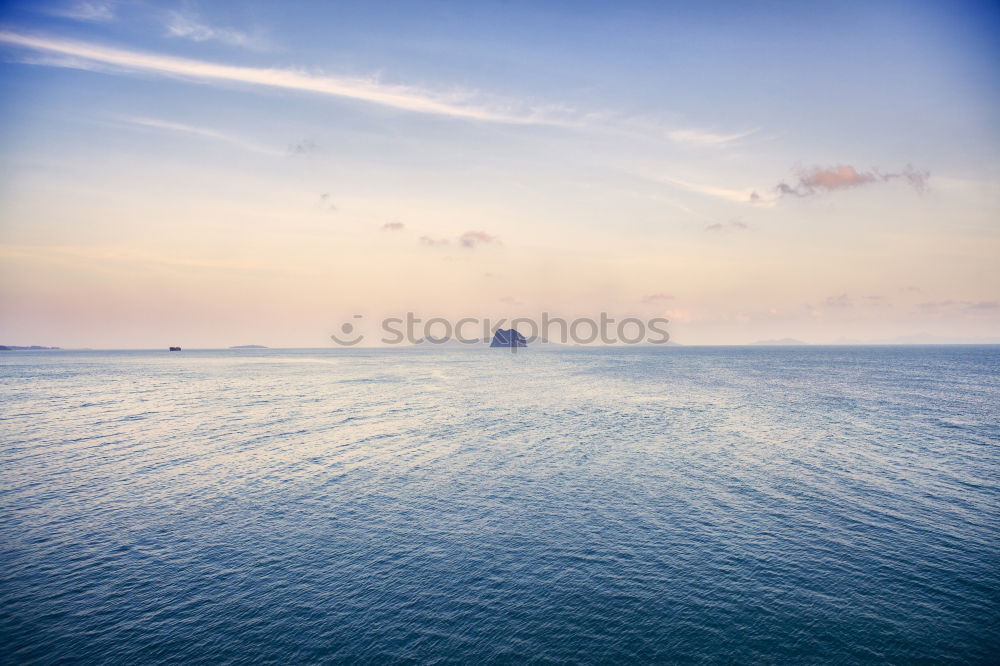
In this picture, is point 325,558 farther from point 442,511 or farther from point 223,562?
point 442,511

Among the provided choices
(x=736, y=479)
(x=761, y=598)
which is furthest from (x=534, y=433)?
(x=761, y=598)

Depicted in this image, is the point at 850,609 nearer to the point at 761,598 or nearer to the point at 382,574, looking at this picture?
the point at 761,598

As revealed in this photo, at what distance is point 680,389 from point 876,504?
9537cm

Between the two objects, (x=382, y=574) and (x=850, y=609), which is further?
(x=382, y=574)

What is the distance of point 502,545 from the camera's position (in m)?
34.0

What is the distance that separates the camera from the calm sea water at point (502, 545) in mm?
23656

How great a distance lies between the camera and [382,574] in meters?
30.0

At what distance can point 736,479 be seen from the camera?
158 feet

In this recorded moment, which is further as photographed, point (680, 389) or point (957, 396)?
point (680, 389)

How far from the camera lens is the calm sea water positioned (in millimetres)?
23656

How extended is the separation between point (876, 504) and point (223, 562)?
174ft

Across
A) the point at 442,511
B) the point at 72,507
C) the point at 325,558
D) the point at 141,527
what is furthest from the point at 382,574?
the point at 72,507

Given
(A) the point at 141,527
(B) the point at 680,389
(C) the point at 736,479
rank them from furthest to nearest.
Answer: (B) the point at 680,389 < (C) the point at 736,479 < (A) the point at 141,527

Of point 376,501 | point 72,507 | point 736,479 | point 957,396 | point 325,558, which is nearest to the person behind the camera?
point 325,558
